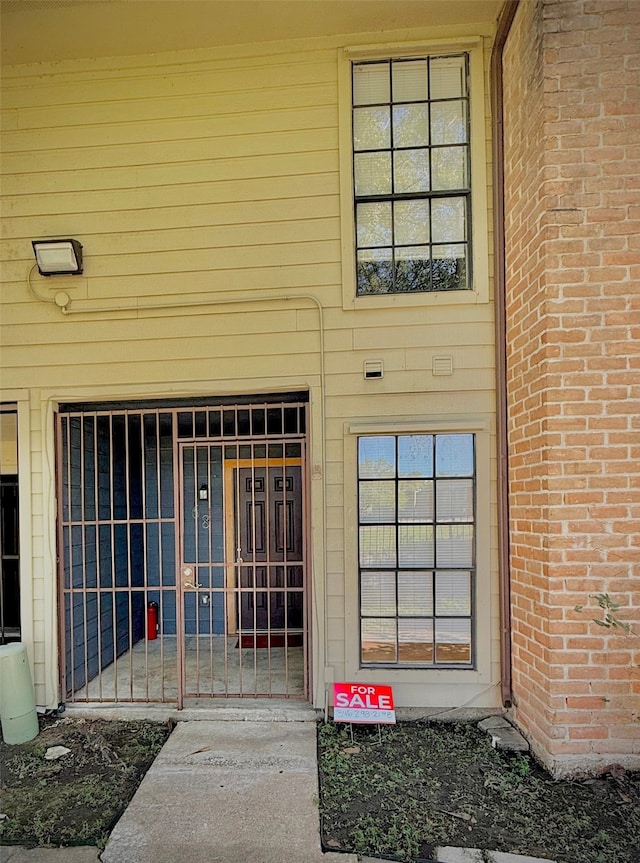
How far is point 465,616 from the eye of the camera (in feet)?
11.5

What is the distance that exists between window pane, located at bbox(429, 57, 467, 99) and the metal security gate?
2407mm

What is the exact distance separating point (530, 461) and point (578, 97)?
2.10 metres

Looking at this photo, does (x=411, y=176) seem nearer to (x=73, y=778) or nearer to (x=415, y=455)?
(x=415, y=455)

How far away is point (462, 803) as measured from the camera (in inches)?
102

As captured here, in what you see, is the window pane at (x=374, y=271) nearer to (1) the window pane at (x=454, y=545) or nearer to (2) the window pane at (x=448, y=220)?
(2) the window pane at (x=448, y=220)

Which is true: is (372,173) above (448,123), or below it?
below

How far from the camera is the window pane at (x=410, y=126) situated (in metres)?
3.62

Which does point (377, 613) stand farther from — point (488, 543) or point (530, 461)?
point (530, 461)

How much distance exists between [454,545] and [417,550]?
0.25 metres

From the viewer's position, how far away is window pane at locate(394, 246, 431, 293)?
3621 millimetres

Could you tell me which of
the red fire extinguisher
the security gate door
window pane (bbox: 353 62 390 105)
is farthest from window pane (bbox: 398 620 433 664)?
window pane (bbox: 353 62 390 105)

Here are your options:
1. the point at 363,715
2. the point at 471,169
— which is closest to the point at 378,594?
the point at 363,715

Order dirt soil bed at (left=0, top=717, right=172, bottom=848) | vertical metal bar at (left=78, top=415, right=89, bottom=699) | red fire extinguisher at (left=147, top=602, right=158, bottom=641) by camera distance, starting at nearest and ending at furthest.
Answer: dirt soil bed at (left=0, top=717, right=172, bottom=848) → vertical metal bar at (left=78, top=415, right=89, bottom=699) → red fire extinguisher at (left=147, top=602, right=158, bottom=641)

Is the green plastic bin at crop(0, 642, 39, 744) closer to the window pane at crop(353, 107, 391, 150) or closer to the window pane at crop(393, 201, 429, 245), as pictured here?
the window pane at crop(393, 201, 429, 245)
